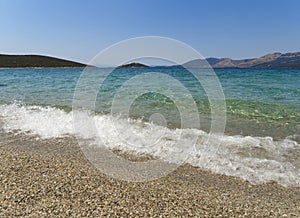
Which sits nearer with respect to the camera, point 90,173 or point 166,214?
point 166,214

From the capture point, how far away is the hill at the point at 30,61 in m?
83.9

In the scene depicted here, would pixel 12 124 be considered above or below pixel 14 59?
below

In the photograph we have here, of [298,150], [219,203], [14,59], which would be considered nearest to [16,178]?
[219,203]

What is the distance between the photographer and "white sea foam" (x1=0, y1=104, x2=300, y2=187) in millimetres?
4621

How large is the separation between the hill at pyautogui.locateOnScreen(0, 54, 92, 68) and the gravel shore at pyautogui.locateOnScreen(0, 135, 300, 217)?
90.9 m

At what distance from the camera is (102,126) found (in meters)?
7.69

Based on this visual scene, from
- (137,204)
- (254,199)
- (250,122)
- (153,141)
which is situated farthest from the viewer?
(250,122)

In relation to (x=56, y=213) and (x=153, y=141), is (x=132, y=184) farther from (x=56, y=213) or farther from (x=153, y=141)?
(x=153, y=141)

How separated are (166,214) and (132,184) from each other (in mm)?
981

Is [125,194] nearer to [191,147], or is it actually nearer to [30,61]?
[191,147]

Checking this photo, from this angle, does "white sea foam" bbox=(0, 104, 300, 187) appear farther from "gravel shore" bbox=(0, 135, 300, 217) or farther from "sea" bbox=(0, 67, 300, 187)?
"gravel shore" bbox=(0, 135, 300, 217)

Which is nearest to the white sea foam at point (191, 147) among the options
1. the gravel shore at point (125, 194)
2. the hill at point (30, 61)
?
the gravel shore at point (125, 194)

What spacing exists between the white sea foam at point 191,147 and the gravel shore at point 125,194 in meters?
0.45

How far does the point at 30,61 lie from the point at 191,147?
317 ft
